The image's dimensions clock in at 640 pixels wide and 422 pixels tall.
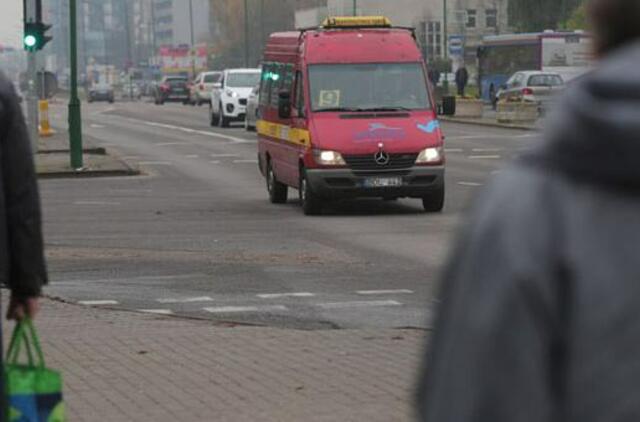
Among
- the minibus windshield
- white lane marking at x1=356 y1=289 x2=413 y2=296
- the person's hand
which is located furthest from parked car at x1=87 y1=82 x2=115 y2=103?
the person's hand

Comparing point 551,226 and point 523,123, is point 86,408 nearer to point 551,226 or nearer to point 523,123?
point 551,226

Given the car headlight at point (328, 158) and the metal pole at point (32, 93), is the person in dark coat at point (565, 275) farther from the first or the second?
the metal pole at point (32, 93)

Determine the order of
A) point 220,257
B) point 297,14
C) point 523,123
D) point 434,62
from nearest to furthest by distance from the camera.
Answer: point 220,257 < point 523,123 < point 434,62 < point 297,14

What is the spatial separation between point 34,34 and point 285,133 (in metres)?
12.6

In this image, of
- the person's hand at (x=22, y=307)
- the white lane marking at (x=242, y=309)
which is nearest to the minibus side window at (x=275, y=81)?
the white lane marking at (x=242, y=309)

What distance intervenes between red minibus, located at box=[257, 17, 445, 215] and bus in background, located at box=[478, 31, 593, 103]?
40.4 meters

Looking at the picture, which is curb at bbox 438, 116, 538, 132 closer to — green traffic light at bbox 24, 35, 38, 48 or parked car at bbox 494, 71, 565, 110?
parked car at bbox 494, 71, 565, 110

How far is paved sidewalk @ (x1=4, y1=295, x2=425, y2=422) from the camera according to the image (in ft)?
26.1

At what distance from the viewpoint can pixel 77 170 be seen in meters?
31.0

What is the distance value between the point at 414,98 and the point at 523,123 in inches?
1193

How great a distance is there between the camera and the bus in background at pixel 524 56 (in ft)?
225

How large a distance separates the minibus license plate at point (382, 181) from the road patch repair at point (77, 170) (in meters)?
10.7

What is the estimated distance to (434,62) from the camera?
107500mm

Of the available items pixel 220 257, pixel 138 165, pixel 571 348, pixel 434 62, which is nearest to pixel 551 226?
pixel 571 348
